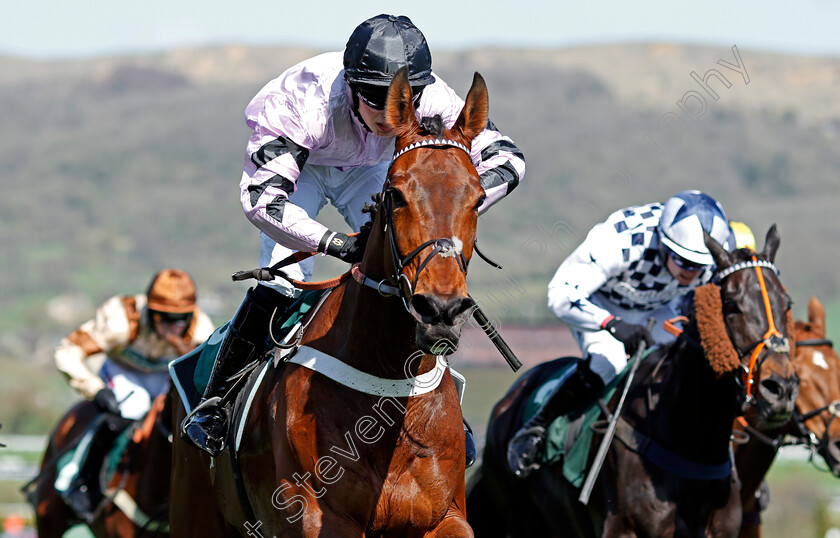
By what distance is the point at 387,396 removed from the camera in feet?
14.0

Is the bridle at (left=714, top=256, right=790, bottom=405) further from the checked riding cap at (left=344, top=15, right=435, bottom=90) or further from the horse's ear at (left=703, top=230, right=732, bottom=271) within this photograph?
the checked riding cap at (left=344, top=15, right=435, bottom=90)

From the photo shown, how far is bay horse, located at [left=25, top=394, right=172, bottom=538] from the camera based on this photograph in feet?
25.6

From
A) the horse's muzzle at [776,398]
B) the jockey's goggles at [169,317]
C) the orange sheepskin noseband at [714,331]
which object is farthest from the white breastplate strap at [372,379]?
the jockey's goggles at [169,317]

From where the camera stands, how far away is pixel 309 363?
14.6 ft

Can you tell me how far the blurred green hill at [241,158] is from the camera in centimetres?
7562

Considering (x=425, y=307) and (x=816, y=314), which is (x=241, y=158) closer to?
(x=816, y=314)

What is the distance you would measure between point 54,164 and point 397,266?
4537 inches

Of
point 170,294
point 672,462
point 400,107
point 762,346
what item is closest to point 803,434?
point 672,462

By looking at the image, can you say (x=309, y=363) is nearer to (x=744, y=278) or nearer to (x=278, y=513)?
(x=278, y=513)

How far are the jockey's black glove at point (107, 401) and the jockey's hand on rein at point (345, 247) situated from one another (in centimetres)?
456

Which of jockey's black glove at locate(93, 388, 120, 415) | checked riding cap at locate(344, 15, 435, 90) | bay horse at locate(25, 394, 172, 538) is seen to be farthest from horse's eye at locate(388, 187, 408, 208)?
jockey's black glove at locate(93, 388, 120, 415)

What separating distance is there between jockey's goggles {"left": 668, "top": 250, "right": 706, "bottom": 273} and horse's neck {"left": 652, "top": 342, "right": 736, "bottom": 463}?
53cm

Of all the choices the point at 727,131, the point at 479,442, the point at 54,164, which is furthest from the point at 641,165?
the point at 479,442

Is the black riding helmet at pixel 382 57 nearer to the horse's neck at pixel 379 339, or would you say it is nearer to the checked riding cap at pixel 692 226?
the horse's neck at pixel 379 339
